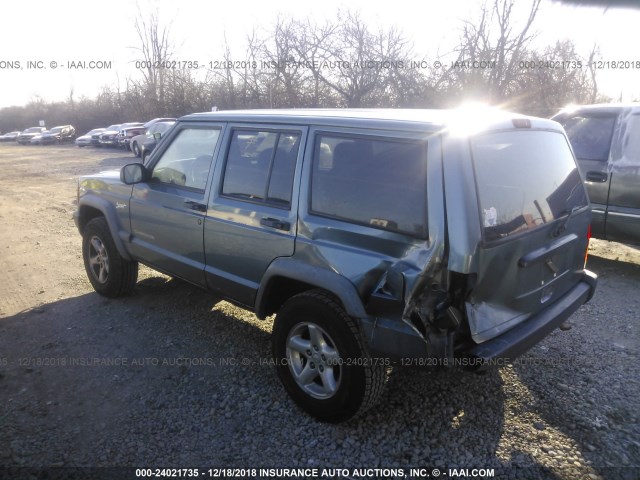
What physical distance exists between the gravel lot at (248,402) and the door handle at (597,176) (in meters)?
1.46

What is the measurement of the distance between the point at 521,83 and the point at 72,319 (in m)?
17.6

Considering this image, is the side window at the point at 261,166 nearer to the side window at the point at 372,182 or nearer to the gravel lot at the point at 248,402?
the side window at the point at 372,182

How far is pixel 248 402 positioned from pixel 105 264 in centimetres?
244

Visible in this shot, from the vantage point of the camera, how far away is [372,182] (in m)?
2.71

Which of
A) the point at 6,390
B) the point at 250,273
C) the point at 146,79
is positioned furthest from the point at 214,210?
the point at 146,79

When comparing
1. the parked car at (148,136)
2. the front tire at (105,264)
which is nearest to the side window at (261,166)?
the front tire at (105,264)

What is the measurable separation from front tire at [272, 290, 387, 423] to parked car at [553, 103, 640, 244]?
4086 millimetres

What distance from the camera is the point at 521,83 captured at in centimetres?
1761

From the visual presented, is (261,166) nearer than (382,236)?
No

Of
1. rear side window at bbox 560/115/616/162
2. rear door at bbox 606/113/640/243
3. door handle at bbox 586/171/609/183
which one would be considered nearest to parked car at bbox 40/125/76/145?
rear side window at bbox 560/115/616/162

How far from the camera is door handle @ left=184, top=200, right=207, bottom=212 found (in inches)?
141

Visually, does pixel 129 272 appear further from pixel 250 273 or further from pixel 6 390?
pixel 250 273

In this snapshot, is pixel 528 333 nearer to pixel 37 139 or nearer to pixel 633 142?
pixel 633 142

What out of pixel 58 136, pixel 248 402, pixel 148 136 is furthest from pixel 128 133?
pixel 248 402
